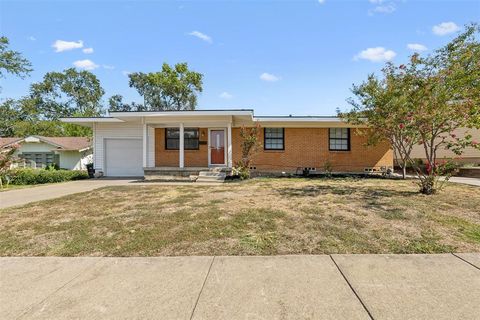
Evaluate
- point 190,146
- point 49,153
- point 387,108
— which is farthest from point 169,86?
point 387,108

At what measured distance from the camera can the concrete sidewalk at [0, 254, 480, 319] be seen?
2557 mm

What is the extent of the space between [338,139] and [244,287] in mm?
13708

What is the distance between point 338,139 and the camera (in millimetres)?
15305

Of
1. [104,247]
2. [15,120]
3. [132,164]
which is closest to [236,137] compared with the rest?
[132,164]

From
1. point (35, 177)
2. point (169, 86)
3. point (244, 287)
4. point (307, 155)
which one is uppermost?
point (169, 86)

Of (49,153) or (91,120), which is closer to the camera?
(91,120)

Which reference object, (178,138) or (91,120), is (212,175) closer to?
(178,138)

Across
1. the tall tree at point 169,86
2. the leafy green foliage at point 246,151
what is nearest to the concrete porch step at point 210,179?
the leafy green foliage at point 246,151

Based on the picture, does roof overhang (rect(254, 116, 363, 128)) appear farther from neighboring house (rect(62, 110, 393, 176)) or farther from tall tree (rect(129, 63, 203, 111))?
tall tree (rect(129, 63, 203, 111))

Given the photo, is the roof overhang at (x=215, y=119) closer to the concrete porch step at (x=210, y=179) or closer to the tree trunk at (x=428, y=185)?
the concrete porch step at (x=210, y=179)

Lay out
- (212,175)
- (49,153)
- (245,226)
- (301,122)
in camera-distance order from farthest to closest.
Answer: (49,153)
(301,122)
(212,175)
(245,226)

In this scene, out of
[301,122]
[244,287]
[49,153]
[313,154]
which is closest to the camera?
[244,287]

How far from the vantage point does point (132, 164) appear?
16.0m

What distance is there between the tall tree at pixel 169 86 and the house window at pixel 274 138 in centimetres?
2519
